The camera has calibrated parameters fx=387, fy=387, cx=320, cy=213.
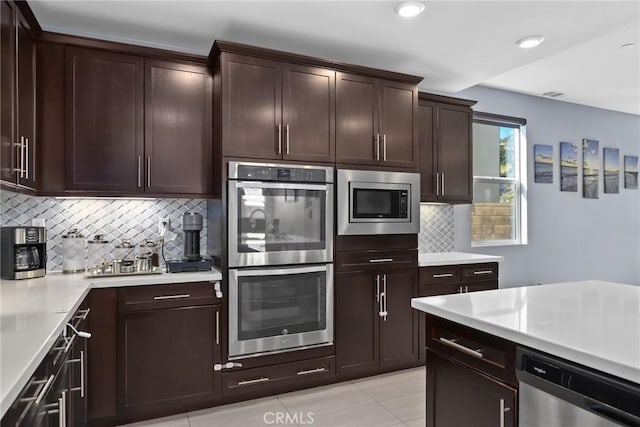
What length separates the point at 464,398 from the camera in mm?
1526

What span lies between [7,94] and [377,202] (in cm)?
246

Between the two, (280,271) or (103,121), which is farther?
(280,271)

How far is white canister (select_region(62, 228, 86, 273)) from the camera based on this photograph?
262 centimetres

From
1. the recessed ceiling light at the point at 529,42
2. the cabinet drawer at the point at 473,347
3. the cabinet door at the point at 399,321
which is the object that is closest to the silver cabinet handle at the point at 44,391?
the cabinet drawer at the point at 473,347

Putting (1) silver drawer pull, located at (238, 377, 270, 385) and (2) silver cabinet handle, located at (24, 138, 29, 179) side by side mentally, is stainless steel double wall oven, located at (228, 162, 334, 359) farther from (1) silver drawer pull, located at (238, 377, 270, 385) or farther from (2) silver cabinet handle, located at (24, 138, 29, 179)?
(2) silver cabinet handle, located at (24, 138, 29, 179)

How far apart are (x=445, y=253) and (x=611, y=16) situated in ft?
7.92

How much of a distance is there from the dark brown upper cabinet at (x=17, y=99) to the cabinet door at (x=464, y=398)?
89.7 inches

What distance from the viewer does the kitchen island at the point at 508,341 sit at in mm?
1108

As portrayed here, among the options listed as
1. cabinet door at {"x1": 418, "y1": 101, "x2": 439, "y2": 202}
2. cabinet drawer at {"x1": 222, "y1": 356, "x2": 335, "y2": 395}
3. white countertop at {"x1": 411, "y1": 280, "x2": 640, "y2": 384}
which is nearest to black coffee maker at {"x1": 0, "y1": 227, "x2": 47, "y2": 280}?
cabinet drawer at {"x1": 222, "y1": 356, "x2": 335, "y2": 395}

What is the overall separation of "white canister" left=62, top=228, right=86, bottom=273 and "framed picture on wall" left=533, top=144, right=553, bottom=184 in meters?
5.00

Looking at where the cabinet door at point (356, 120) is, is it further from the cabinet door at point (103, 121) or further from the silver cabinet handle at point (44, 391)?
the silver cabinet handle at point (44, 391)

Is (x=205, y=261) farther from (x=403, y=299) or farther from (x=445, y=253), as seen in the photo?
(x=445, y=253)

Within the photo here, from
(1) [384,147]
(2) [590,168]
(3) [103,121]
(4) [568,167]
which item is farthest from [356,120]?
(2) [590,168]

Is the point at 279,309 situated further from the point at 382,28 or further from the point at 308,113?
the point at 382,28
